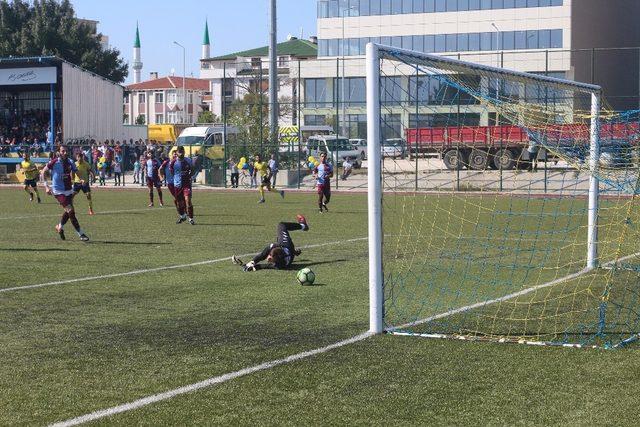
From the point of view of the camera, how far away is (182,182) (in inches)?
921

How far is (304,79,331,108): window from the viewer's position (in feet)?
167

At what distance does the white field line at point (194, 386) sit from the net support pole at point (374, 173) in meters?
0.68

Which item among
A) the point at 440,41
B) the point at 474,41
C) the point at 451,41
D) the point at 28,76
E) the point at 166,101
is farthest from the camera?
the point at 166,101

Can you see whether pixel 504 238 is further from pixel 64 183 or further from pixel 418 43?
pixel 418 43

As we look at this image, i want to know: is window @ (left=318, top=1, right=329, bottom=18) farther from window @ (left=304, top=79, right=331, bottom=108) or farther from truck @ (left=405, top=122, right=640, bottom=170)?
truck @ (left=405, top=122, right=640, bottom=170)

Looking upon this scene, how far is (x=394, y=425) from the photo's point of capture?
21.0 feet

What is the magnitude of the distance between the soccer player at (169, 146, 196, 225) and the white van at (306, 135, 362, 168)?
67.1ft

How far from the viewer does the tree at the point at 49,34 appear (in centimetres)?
7681

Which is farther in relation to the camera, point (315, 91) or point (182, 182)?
point (315, 91)

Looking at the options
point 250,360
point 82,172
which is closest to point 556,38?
point 82,172

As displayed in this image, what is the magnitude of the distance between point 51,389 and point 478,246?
12.3m

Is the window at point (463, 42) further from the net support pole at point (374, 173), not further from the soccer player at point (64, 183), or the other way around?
the net support pole at point (374, 173)

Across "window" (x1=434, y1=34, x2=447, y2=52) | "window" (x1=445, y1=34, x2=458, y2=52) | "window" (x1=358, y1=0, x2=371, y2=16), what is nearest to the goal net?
"window" (x1=445, y1=34, x2=458, y2=52)

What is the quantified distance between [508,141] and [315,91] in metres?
37.6
